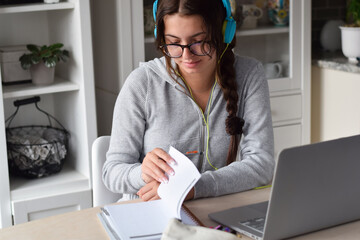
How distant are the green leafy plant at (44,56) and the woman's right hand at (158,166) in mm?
1121

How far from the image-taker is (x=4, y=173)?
7.75ft

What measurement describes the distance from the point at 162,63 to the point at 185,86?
101 millimetres

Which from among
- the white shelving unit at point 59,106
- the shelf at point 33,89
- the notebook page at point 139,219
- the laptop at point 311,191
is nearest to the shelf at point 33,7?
the white shelving unit at point 59,106

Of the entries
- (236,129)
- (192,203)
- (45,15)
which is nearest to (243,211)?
(192,203)

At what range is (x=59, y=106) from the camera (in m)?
2.73

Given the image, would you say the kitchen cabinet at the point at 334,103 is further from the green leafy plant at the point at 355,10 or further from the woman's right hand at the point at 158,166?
the woman's right hand at the point at 158,166

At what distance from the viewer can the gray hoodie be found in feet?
5.45

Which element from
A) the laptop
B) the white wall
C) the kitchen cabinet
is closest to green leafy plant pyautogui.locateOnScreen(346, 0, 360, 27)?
the kitchen cabinet

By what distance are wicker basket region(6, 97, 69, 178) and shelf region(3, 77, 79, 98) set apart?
0.08m

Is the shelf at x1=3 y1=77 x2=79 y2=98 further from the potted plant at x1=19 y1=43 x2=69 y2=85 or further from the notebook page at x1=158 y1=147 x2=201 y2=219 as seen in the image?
the notebook page at x1=158 y1=147 x2=201 y2=219

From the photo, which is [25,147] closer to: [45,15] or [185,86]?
[45,15]

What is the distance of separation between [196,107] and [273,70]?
136cm

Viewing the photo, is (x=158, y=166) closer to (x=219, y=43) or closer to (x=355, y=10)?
(x=219, y=43)

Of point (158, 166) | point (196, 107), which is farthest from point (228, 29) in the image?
point (158, 166)
